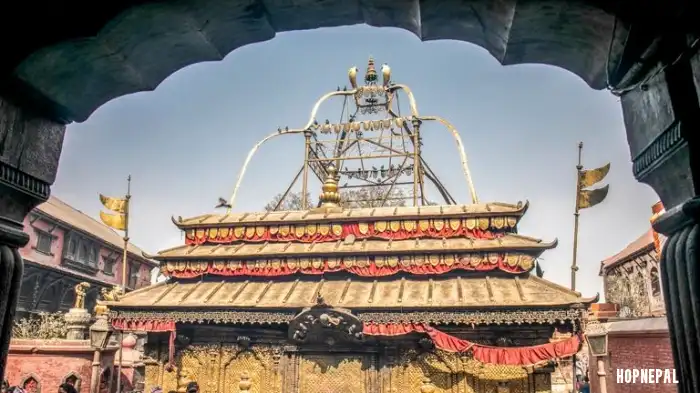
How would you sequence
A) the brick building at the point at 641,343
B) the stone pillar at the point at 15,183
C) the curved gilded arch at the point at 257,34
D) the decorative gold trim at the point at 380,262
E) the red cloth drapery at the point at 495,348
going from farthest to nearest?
the decorative gold trim at the point at 380,262
the brick building at the point at 641,343
the red cloth drapery at the point at 495,348
the stone pillar at the point at 15,183
the curved gilded arch at the point at 257,34

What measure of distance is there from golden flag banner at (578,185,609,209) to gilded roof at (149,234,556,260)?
316cm

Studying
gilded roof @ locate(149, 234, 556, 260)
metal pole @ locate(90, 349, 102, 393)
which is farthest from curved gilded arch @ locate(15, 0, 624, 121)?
metal pole @ locate(90, 349, 102, 393)

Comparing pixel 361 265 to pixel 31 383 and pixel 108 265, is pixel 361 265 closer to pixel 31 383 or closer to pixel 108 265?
pixel 31 383

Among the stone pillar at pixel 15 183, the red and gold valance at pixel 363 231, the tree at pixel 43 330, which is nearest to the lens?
the stone pillar at pixel 15 183

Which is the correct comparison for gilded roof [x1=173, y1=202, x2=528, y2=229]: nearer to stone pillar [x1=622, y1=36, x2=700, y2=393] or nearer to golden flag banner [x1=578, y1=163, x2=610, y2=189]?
golden flag banner [x1=578, y1=163, x2=610, y2=189]

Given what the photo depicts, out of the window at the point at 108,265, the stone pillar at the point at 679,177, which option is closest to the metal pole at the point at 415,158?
the stone pillar at the point at 679,177

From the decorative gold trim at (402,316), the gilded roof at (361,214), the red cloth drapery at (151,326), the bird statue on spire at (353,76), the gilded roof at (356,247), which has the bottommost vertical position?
the red cloth drapery at (151,326)

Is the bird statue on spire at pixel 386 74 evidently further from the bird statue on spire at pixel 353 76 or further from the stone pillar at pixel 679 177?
the stone pillar at pixel 679 177

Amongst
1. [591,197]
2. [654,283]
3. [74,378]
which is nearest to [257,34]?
[591,197]

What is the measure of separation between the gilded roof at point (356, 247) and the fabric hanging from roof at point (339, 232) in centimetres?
19

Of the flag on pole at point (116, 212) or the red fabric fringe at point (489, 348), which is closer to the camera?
the red fabric fringe at point (489, 348)

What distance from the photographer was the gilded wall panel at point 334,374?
13.2m

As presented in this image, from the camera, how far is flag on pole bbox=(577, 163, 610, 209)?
1581 cm

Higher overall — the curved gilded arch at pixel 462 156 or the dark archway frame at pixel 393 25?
the curved gilded arch at pixel 462 156
